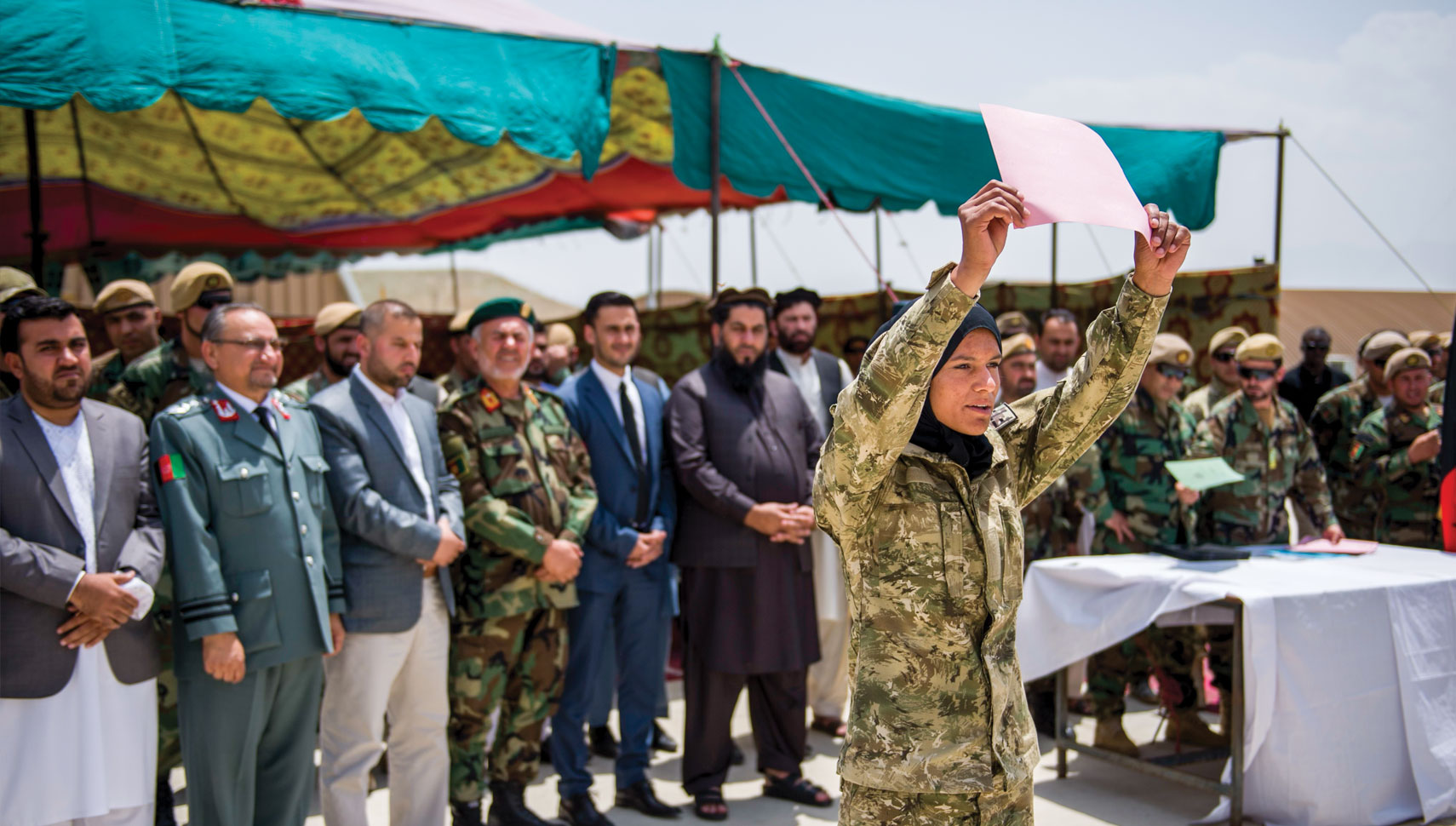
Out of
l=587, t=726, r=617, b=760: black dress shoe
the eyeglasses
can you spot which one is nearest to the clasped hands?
l=587, t=726, r=617, b=760: black dress shoe

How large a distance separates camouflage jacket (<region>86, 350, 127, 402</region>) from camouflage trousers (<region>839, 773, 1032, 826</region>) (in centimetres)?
365

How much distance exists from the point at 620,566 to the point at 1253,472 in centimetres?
306

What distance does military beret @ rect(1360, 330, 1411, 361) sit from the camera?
6.31m

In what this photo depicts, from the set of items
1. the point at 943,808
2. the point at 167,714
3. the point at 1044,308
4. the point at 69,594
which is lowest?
the point at 167,714

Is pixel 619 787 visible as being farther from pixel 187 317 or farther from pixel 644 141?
pixel 644 141

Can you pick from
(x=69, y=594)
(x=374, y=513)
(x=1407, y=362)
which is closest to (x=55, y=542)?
(x=69, y=594)

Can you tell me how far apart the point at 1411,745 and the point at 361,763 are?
3811mm

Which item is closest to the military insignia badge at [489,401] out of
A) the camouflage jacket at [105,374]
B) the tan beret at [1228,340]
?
the camouflage jacket at [105,374]

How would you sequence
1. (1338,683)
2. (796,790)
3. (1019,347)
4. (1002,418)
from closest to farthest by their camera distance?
(1002,418)
(1338,683)
(796,790)
(1019,347)

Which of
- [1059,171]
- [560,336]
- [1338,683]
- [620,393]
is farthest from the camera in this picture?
[560,336]

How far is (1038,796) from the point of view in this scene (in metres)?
4.48

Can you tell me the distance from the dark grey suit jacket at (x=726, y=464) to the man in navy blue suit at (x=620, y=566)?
0.15 metres

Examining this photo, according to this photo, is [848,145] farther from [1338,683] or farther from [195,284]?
[1338,683]

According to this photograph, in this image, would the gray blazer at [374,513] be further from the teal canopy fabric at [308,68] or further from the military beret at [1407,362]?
the military beret at [1407,362]
